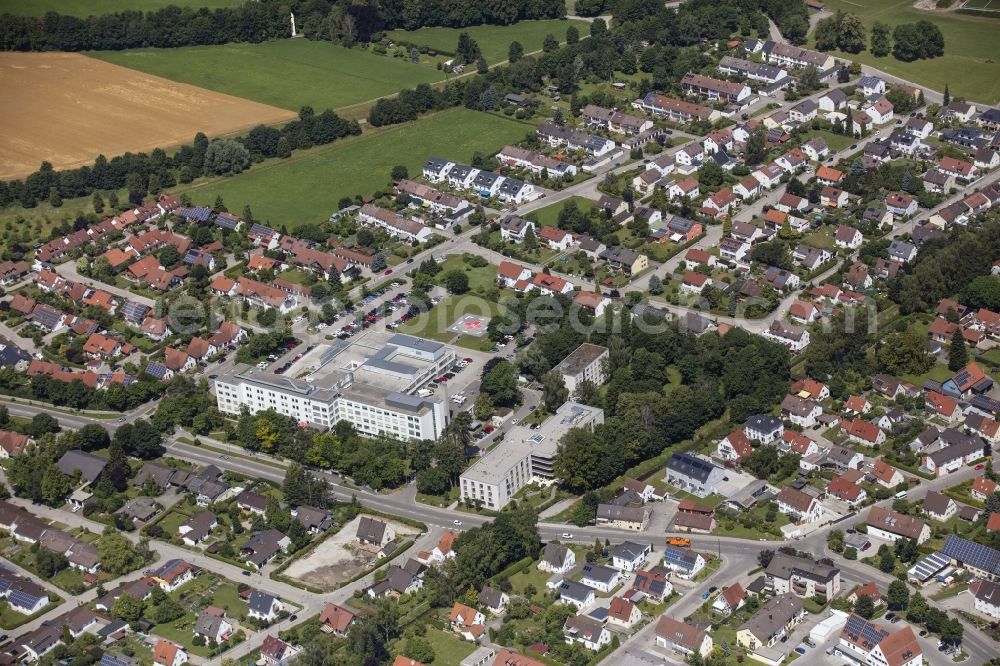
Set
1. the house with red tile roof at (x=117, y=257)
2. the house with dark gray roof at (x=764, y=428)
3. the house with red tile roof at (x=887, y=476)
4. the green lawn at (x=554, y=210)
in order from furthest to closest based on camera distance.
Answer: the green lawn at (x=554, y=210) → the house with red tile roof at (x=117, y=257) → the house with dark gray roof at (x=764, y=428) → the house with red tile roof at (x=887, y=476)

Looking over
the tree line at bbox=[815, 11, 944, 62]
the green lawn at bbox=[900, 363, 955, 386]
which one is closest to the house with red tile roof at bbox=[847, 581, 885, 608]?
the green lawn at bbox=[900, 363, 955, 386]

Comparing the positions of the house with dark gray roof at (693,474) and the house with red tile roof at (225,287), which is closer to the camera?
the house with dark gray roof at (693,474)

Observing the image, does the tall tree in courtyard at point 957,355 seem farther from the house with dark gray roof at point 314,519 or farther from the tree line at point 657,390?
the house with dark gray roof at point 314,519

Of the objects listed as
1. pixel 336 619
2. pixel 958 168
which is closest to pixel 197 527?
pixel 336 619

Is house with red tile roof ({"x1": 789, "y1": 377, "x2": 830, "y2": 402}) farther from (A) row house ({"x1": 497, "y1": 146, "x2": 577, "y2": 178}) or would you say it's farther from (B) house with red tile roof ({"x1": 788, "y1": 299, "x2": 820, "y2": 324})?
(A) row house ({"x1": 497, "y1": 146, "x2": 577, "y2": 178})

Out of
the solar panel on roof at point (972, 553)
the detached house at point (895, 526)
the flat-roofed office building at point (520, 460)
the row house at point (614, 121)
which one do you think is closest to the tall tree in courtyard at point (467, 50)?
the row house at point (614, 121)
